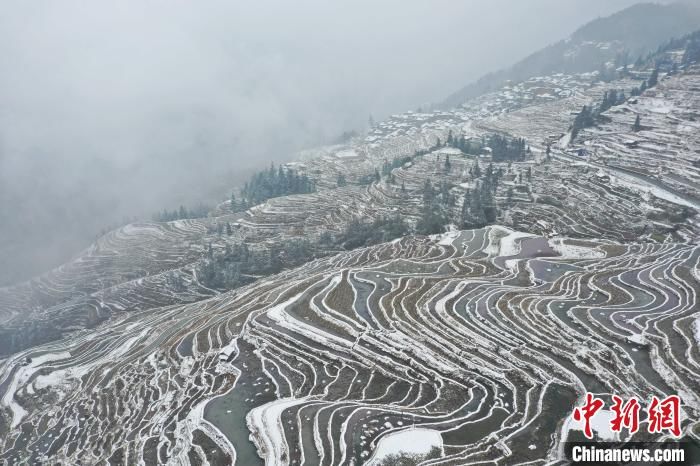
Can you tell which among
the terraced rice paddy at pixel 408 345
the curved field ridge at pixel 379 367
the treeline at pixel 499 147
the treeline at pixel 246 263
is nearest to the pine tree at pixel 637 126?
the terraced rice paddy at pixel 408 345

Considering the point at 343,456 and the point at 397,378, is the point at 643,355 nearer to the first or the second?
the point at 397,378

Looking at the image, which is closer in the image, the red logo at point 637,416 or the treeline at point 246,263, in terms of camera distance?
the red logo at point 637,416

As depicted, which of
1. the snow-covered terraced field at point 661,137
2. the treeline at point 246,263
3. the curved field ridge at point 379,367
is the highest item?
the curved field ridge at point 379,367

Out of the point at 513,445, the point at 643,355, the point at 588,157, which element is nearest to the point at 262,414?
the point at 513,445

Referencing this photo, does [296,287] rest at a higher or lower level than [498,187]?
higher

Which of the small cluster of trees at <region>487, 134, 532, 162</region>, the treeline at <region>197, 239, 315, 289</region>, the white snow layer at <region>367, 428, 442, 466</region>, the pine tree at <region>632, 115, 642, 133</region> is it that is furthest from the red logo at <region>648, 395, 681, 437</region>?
the small cluster of trees at <region>487, 134, 532, 162</region>

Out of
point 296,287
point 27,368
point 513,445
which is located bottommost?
point 27,368

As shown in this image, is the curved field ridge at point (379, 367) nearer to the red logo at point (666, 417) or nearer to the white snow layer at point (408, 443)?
the white snow layer at point (408, 443)

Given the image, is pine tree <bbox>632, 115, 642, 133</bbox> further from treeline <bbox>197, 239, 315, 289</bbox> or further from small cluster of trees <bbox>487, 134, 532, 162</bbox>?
treeline <bbox>197, 239, 315, 289</bbox>
